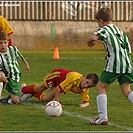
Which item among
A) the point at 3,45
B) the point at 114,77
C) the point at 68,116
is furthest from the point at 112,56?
the point at 3,45

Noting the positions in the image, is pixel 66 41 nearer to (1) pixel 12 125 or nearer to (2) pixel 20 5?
(2) pixel 20 5

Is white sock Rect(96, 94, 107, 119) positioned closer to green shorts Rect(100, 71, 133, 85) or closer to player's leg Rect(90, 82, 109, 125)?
player's leg Rect(90, 82, 109, 125)

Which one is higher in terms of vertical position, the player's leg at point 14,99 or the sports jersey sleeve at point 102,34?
the sports jersey sleeve at point 102,34

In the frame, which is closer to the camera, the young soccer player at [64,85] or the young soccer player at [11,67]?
the young soccer player at [64,85]

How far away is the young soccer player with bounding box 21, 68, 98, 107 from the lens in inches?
427

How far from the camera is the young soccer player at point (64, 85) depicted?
10.9m

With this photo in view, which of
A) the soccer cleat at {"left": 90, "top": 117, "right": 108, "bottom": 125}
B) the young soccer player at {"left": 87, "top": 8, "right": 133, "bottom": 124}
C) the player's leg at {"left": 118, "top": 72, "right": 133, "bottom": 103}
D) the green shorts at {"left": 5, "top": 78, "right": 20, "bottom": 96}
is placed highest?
the young soccer player at {"left": 87, "top": 8, "right": 133, "bottom": 124}

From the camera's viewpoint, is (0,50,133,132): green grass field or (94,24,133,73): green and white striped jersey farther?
(94,24,133,73): green and white striped jersey

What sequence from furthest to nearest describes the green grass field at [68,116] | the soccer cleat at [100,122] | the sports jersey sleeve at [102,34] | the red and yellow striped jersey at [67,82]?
the red and yellow striped jersey at [67,82] → the soccer cleat at [100,122] → the sports jersey sleeve at [102,34] → the green grass field at [68,116]

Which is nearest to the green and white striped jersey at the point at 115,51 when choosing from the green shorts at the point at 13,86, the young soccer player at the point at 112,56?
the young soccer player at the point at 112,56

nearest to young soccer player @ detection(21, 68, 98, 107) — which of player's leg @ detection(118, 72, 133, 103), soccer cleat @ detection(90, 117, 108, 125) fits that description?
player's leg @ detection(118, 72, 133, 103)

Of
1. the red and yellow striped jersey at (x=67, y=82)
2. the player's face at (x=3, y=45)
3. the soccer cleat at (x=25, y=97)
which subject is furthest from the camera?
the soccer cleat at (x=25, y=97)

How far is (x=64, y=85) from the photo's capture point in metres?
11.1

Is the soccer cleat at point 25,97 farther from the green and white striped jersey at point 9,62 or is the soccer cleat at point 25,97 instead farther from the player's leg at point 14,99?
the green and white striped jersey at point 9,62
